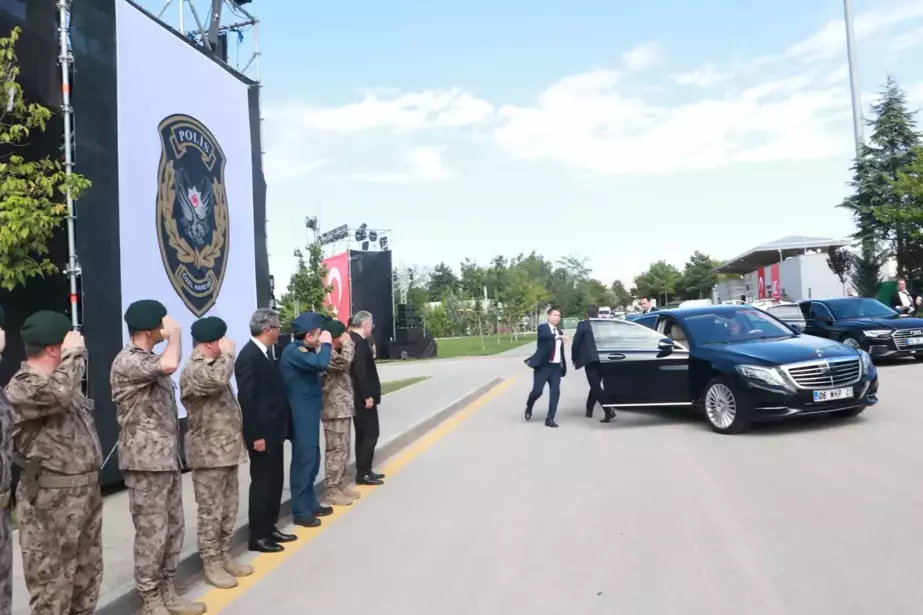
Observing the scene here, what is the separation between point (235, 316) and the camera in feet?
32.0

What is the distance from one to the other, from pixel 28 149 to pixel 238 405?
3.59 m

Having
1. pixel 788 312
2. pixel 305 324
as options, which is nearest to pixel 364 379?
pixel 305 324

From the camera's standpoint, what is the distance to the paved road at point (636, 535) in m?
4.41

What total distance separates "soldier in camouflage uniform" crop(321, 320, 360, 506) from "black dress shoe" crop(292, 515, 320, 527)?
0.72m

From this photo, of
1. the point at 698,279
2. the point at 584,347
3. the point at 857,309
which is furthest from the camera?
the point at 698,279

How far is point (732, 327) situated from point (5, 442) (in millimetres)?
9619

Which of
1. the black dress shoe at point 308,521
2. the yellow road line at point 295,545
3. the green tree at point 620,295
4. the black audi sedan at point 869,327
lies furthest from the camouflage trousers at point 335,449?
the green tree at point 620,295

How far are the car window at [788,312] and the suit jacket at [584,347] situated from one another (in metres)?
9.80

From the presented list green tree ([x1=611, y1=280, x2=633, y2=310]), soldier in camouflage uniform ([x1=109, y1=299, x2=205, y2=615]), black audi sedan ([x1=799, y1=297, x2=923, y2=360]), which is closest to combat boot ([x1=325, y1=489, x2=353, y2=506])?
soldier in camouflage uniform ([x1=109, y1=299, x2=205, y2=615])

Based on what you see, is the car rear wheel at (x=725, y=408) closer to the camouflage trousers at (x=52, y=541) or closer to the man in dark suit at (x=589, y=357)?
the man in dark suit at (x=589, y=357)

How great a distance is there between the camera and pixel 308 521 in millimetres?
6496

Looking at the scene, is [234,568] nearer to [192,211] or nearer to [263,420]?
[263,420]

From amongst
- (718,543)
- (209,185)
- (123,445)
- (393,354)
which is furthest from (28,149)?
(393,354)

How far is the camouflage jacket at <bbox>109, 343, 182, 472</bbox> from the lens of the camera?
4238mm
